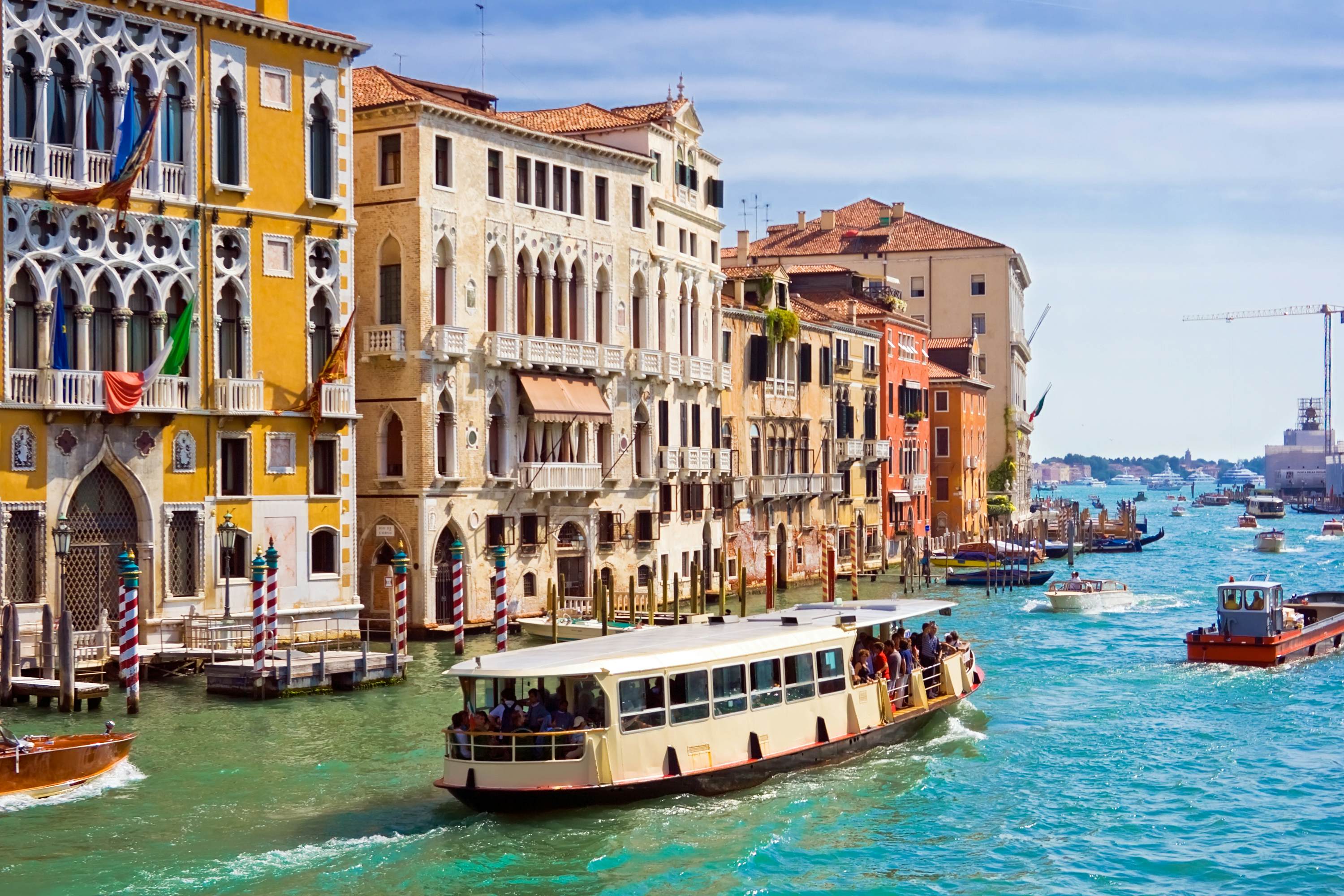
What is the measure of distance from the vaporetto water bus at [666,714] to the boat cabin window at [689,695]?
0.5 inches

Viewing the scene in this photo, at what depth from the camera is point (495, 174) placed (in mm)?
33531

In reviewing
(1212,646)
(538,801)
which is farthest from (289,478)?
(1212,646)

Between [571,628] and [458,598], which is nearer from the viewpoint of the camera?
[458,598]

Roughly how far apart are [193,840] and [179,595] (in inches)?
448

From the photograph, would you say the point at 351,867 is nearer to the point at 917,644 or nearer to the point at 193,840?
the point at 193,840

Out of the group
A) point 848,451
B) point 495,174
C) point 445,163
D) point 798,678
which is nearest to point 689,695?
point 798,678

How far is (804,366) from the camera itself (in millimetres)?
47438

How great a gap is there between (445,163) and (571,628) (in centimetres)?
870

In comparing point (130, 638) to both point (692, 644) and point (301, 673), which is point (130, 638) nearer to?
point (301, 673)

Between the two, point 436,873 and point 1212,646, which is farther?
point 1212,646

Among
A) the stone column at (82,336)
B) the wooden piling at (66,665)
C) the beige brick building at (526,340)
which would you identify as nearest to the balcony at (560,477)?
the beige brick building at (526,340)

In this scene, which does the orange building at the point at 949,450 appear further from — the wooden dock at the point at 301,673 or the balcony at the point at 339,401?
the wooden dock at the point at 301,673

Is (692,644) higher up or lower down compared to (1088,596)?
higher up

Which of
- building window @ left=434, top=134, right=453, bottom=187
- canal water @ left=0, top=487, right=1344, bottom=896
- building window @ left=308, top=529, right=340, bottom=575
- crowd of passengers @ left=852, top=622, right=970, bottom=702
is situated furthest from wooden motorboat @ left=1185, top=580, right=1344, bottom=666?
building window @ left=434, top=134, right=453, bottom=187
